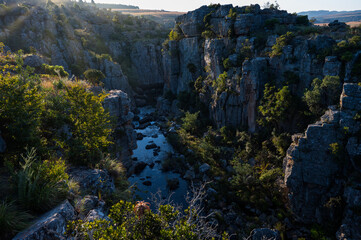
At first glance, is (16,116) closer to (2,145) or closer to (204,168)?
(2,145)

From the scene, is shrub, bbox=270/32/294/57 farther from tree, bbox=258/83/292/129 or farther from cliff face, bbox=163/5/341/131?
tree, bbox=258/83/292/129

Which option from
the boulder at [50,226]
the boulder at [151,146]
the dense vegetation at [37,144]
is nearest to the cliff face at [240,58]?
the boulder at [151,146]

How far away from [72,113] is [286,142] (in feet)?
77.0

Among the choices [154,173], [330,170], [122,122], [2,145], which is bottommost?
[154,173]

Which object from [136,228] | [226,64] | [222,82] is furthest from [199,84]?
[136,228]

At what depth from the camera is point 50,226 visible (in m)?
5.93

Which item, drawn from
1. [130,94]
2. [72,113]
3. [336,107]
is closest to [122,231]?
[72,113]

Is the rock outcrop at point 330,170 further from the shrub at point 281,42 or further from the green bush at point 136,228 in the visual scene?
the green bush at point 136,228

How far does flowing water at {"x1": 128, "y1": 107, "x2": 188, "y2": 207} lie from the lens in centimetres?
2609

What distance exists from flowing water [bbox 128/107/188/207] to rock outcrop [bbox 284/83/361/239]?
13.1 meters

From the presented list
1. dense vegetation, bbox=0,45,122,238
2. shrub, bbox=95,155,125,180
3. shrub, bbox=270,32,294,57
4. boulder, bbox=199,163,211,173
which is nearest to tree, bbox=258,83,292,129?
shrub, bbox=270,32,294,57

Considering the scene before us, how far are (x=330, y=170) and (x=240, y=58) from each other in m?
21.9

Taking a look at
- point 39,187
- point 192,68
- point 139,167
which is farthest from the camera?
point 192,68

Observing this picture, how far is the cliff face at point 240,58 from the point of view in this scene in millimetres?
26569
